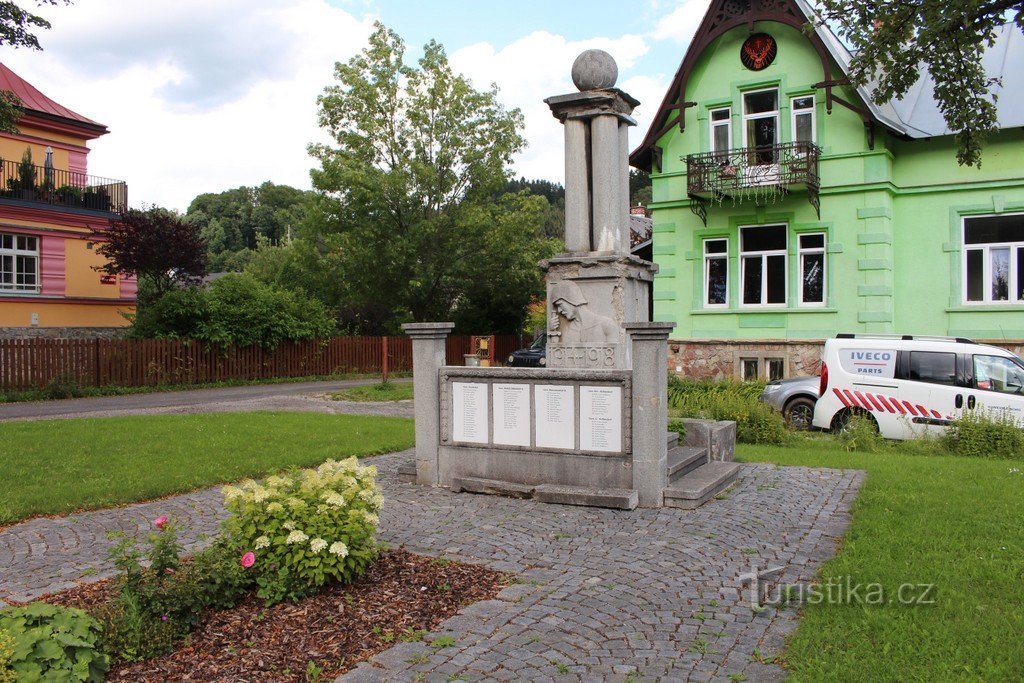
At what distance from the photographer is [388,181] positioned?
30625 mm

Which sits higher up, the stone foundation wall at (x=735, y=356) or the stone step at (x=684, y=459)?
the stone foundation wall at (x=735, y=356)

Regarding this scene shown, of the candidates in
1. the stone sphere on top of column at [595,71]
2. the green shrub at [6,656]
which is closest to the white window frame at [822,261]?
the stone sphere on top of column at [595,71]

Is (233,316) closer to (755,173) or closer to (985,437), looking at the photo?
(755,173)

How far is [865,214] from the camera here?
20812 mm

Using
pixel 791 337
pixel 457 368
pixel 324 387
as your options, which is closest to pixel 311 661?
pixel 457 368

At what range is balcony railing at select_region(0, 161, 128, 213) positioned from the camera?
1147 inches

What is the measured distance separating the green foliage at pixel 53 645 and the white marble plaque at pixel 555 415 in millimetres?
4750

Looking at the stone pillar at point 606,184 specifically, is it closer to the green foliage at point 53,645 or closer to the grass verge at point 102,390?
the green foliage at point 53,645

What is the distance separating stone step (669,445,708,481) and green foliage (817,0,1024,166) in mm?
5556

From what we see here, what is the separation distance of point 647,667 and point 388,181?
93.0ft

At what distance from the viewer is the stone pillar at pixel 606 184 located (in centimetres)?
995

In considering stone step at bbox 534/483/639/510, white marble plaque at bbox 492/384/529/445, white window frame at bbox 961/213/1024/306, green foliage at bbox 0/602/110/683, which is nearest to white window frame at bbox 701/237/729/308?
white window frame at bbox 961/213/1024/306

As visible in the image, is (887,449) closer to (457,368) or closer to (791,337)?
(457,368)

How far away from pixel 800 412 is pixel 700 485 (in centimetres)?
779
